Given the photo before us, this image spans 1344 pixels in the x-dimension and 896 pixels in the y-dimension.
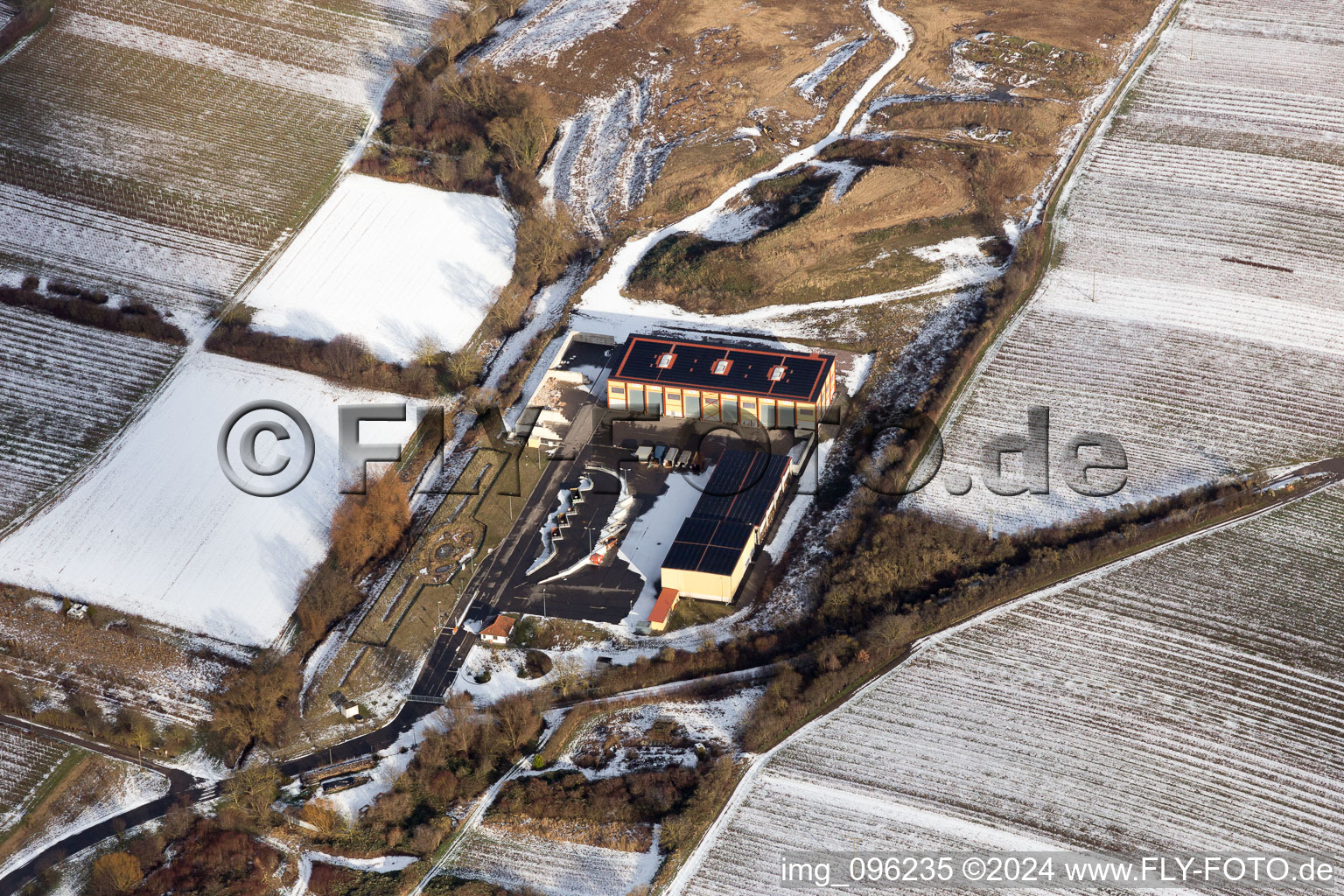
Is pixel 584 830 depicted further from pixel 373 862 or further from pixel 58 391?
pixel 58 391

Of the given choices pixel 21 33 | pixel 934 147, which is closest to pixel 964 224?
pixel 934 147

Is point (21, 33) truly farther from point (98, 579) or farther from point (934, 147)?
point (934, 147)

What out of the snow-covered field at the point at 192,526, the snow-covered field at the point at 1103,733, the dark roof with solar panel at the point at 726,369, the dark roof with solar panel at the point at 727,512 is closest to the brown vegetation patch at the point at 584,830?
the snow-covered field at the point at 1103,733

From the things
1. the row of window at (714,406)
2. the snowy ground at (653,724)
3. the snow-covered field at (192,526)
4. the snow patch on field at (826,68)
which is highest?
the snow patch on field at (826,68)

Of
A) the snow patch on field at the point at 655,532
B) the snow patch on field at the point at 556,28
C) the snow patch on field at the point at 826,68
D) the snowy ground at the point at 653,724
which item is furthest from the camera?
the snow patch on field at the point at 556,28

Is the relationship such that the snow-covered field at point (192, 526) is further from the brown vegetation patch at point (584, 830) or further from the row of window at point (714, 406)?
the brown vegetation patch at point (584, 830)

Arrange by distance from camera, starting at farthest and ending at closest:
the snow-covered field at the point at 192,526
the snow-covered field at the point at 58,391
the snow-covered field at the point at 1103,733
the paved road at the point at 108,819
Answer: the snow-covered field at the point at 58,391 < the snow-covered field at the point at 192,526 < the paved road at the point at 108,819 < the snow-covered field at the point at 1103,733

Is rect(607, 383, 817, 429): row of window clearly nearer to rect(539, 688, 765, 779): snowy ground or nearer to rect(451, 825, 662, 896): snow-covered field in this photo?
rect(539, 688, 765, 779): snowy ground
